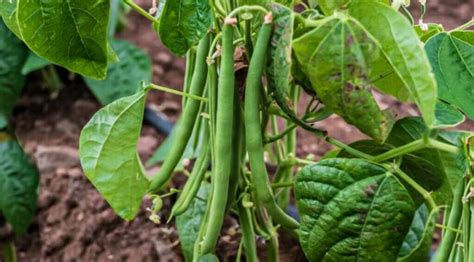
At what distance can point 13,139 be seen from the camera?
4.83 ft

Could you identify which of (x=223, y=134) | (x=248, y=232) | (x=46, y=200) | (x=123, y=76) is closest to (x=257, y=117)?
(x=223, y=134)

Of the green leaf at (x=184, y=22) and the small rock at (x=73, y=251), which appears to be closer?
the green leaf at (x=184, y=22)

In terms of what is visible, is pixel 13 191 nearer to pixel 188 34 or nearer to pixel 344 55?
pixel 188 34

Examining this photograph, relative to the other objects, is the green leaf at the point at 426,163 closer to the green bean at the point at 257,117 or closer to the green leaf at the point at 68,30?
the green bean at the point at 257,117

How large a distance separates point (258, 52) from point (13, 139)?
810mm

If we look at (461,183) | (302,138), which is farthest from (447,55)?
(302,138)

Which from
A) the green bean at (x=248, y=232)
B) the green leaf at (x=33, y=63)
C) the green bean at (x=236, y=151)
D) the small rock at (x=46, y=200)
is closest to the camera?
the green bean at (x=236, y=151)

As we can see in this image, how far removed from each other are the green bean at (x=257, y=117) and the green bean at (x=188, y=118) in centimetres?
10

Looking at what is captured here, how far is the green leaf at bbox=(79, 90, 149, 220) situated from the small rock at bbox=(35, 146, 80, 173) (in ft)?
1.96

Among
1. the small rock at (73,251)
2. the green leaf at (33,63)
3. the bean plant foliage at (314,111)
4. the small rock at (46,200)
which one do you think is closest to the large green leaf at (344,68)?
the bean plant foliage at (314,111)

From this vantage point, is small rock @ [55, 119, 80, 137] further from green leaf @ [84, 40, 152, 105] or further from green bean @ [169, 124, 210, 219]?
green bean @ [169, 124, 210, 219]

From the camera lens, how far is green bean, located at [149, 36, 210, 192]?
0.91m

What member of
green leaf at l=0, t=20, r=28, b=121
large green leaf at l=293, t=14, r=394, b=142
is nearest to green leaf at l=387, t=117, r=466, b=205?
large green leaf at l=293, t=14, r=394, b=142

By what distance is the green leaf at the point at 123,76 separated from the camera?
1612 millimetres
